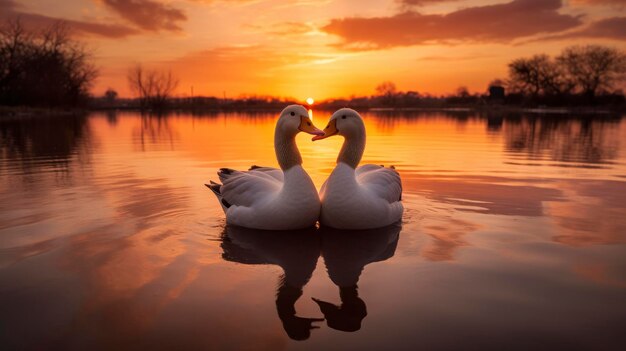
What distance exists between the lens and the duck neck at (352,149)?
17.5ft

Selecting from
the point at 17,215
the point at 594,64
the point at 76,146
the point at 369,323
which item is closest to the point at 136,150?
the point at 76,146

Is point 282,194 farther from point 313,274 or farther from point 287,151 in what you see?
point 313,274

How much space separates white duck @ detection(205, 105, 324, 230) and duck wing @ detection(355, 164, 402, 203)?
0.78 meters

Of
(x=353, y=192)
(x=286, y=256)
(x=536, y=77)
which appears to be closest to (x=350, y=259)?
(x=286, y=256)

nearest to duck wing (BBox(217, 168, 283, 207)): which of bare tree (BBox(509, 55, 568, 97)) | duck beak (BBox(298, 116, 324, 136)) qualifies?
duck beak (BBox(298, 116, 324, 136))

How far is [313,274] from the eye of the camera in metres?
3.80

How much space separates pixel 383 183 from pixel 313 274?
2108 millimetres

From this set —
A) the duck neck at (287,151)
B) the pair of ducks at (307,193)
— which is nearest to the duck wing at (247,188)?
the pair of ducks at (307,193)

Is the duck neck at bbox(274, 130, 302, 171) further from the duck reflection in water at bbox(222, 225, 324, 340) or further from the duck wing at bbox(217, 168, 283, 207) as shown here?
the duck reflection in water at bbox(222, 225, 324, 340)

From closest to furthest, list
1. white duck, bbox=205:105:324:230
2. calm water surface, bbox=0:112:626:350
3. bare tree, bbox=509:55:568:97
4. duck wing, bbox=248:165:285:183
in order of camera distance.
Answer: calm water surface, bbox=0:112:626:350, white duck, bbox=205:105:324:230, duck wing, bbox=248:165:285:183, bare tree, bbox=509:55:568:97

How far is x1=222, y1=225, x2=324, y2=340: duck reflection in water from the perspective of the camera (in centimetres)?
296

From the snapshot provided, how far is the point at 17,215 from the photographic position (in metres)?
5.66

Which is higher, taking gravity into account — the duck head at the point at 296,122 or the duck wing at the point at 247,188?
the duck head at the point at 296,122

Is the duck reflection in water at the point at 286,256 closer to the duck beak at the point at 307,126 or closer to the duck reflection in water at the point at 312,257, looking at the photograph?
the duck reflection in water at the point at 312,257
